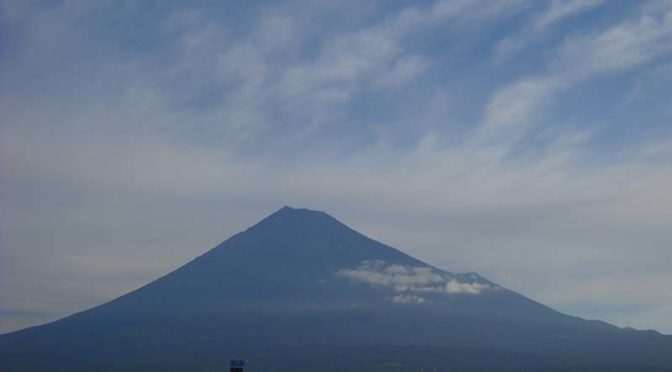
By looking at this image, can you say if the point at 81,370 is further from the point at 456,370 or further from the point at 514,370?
the point at 514,370

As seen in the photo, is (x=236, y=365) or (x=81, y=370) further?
(x=81, y=370)

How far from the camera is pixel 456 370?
7820 inches

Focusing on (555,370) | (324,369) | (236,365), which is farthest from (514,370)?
(236,365)

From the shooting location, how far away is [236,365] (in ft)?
216

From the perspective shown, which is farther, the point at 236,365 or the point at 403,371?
the point at 403,371

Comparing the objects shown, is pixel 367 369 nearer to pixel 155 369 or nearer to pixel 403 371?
pixel 403 371

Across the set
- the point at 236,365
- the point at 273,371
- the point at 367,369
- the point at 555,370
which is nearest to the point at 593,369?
the point at 555,370

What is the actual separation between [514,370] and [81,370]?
90.9m

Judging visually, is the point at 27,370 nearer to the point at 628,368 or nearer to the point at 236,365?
the point at 628,368

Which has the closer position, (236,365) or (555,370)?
(236,365)

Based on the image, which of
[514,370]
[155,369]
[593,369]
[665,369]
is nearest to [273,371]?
[155,369]

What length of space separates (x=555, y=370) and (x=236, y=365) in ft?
480

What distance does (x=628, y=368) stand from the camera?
198875 millimetres

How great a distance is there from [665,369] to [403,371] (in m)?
53.7
